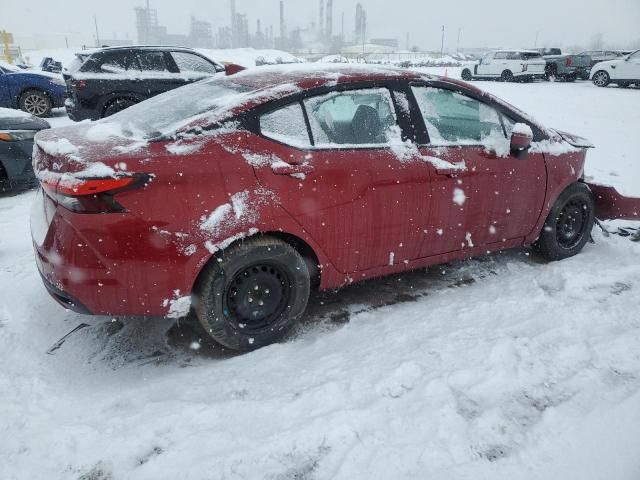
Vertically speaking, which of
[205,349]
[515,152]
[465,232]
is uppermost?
[515,152]

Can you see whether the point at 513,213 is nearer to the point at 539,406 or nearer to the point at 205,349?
the point at 539,406

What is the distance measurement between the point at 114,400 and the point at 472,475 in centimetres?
178

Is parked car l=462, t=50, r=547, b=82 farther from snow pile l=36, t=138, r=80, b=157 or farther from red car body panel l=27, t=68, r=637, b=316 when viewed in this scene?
snow pile l=36, t=138, r=80, b=157

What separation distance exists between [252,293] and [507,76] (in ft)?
77.0

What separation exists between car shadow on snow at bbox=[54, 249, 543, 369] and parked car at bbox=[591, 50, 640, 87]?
712 inches

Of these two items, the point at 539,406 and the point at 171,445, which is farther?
the point at 539,406

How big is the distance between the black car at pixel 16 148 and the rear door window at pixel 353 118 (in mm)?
4503

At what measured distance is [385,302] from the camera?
3.61 meters

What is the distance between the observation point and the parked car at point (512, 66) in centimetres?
2222

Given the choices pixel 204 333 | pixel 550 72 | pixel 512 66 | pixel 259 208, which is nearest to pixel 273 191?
pixel 259 208

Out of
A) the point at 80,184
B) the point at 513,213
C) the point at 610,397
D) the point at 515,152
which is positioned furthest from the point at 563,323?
the point at 80,184

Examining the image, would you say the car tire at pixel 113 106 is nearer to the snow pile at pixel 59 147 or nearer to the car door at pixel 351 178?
the snow pile at pixel 59 147

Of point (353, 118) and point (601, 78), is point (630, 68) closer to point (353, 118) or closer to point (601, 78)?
point (601, 78)

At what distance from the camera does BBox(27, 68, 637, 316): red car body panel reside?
245 cm
